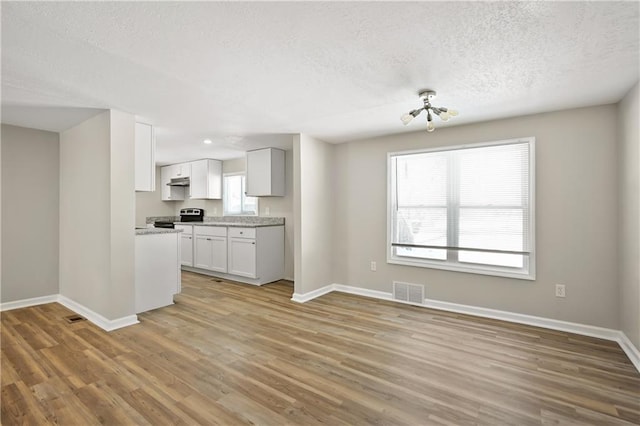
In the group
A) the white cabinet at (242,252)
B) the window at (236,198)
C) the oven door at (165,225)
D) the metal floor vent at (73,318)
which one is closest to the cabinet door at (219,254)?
the white cabinet at (242,252)

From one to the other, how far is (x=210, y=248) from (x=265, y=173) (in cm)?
171

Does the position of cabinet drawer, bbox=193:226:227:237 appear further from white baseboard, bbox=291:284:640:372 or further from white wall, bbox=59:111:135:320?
white wall, bbox=59:111:135:320

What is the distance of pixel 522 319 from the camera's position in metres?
3.26

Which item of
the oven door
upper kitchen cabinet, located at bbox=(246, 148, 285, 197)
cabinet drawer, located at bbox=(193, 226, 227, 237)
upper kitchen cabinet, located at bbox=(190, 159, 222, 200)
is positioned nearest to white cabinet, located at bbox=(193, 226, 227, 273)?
cabinet drawer, located at bbox=(193, 226, 227, 237)

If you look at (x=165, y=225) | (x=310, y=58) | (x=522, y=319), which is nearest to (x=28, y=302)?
(x=165, y=225)

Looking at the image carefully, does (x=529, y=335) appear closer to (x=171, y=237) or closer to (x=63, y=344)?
(x=171, y=237)

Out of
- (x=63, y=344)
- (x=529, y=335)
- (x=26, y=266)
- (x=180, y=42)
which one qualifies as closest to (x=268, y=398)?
(x=63, y=344)

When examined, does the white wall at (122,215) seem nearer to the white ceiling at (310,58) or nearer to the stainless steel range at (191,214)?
the white ceiling at (310,58)

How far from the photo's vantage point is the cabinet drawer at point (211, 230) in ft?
17.5

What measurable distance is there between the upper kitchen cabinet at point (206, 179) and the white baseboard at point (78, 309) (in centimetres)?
286

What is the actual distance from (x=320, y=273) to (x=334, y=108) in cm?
237

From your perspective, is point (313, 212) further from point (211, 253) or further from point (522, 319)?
point (522, 319)

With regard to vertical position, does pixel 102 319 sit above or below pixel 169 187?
below

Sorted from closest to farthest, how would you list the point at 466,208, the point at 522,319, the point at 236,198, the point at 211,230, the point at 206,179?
1. the point at 522,319
2. the point at 466,208
3. the point at 211,230
4. the point at 206,179
5. the point at 236,198
